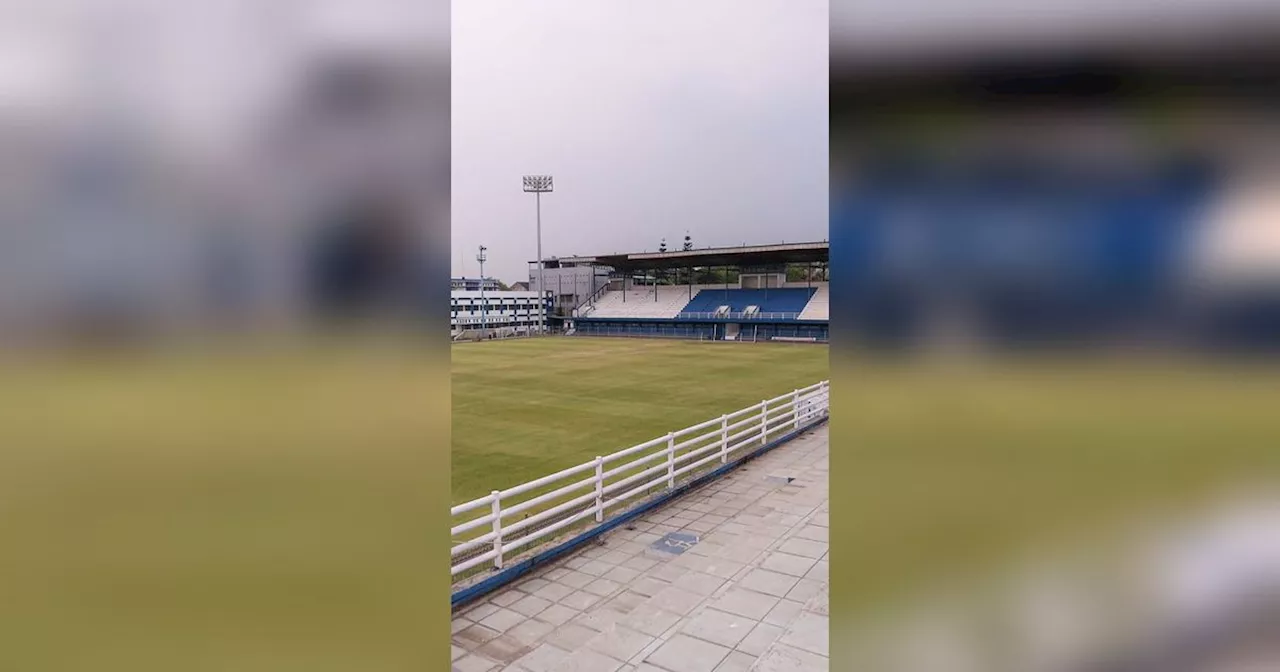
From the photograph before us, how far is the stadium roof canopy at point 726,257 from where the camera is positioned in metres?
39.3

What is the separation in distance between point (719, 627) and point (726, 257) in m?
39.9

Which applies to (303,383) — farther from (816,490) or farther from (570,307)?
(570,307)

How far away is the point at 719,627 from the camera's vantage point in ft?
14.1

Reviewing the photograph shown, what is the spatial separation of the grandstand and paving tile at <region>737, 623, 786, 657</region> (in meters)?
34.4

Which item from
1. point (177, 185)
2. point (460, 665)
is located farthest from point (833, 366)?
point (460, 665)

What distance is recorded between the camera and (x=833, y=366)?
941 millimetres

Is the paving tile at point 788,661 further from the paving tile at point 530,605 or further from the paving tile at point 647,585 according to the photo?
the paving tile at point 530,605

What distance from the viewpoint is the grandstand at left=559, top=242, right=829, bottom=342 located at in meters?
42.5

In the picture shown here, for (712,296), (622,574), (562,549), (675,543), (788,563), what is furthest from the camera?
(712,296)

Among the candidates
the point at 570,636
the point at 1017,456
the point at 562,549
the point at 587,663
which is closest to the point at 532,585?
the point at 562,549

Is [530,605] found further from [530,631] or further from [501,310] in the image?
[501,310]

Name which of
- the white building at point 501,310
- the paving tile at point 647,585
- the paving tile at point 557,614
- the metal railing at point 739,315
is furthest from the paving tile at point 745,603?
the white building at point 501,310

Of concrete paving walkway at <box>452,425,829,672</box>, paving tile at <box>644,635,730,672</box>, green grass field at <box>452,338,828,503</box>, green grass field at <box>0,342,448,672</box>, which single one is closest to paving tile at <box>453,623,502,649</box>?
concrete paving walkway at <box>452,425,829,672</box>

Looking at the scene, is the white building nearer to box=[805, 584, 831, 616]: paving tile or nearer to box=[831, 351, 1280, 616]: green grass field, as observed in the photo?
box=[805, 584, 831, 616]: paving tile
